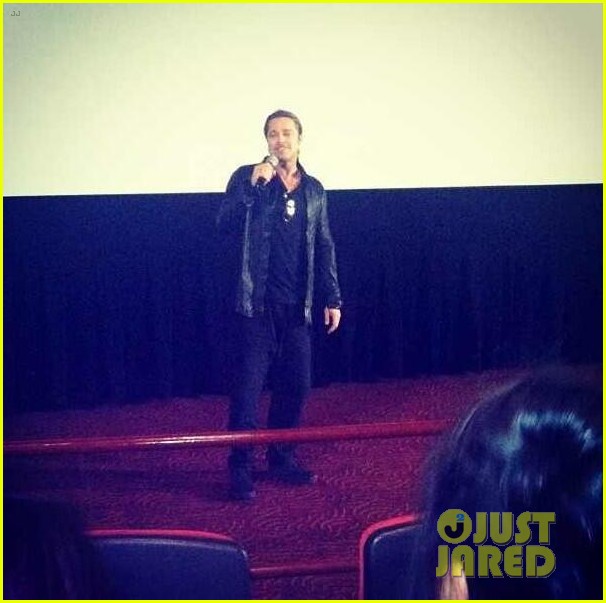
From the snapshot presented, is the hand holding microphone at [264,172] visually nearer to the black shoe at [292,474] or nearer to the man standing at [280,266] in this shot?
the man standing at [280,266]

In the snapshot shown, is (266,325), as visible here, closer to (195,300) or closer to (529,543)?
(195,300)

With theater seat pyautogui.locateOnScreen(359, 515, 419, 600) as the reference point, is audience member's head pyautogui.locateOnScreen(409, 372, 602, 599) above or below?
above

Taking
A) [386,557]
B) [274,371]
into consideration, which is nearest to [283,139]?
[274,371]

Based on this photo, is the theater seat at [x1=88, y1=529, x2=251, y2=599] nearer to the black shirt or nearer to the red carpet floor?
the red carpet floor

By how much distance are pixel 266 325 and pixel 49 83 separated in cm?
123

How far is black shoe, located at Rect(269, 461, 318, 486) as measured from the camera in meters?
2.35

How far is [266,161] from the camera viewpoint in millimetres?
2674

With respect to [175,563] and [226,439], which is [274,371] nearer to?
[226,439]

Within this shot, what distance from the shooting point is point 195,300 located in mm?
3107

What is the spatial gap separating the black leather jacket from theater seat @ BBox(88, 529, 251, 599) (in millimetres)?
1670

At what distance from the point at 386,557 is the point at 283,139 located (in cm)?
200

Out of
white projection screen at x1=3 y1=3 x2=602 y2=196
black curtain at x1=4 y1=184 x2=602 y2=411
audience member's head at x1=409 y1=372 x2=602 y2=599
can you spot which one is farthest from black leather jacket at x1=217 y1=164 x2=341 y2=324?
audience member's head at x1=409 y1=372 x2=602 y2=599

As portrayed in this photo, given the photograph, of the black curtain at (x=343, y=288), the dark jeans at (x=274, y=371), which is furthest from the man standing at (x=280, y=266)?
the black curtain at (x=343, y=288)

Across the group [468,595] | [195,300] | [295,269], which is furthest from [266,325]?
[468,595]
